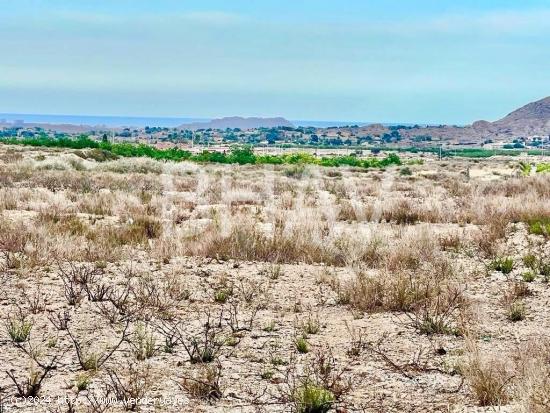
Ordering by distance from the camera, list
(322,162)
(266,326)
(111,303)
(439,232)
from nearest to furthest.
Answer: (266,326) → (111,303) → (439,232) → (322,162)

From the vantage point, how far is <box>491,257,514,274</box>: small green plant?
389 inches

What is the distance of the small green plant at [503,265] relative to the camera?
32.4 ft

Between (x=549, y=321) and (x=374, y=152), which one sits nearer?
(x=549, y=321)

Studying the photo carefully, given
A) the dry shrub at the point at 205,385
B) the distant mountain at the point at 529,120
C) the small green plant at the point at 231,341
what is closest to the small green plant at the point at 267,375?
the dry shrub at the point at 205,385

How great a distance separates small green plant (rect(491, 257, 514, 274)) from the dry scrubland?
0.02 meters

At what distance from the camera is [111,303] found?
7.73m

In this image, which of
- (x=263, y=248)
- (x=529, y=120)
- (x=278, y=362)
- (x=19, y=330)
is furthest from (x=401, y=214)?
(x=529, y=120)

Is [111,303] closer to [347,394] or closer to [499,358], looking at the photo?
[347,394]

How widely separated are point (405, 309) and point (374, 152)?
10052 cm

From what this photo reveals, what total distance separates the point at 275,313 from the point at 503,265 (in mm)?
4142

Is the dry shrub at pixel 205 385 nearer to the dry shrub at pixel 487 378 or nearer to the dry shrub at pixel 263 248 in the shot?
the dry shrub at pixel 487 378

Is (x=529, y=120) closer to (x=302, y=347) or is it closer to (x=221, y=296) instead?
(x=221, y=296)

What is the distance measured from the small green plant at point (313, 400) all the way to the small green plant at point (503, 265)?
5.73 m

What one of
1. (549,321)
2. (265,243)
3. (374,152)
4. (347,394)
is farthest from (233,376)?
(374,152)
